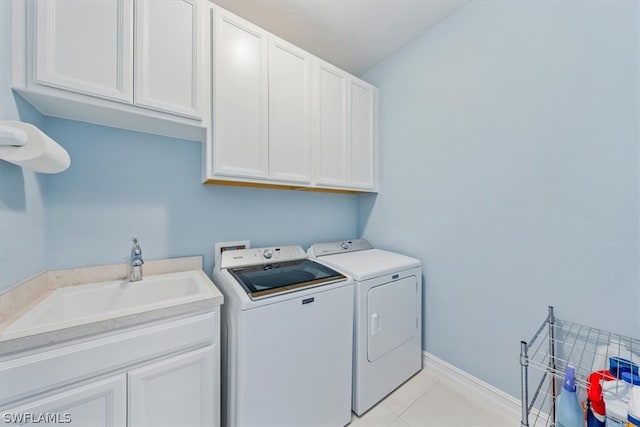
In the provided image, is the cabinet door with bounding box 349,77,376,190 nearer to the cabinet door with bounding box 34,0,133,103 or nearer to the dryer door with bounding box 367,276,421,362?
the dryer door with bounding box 367,276,421,362

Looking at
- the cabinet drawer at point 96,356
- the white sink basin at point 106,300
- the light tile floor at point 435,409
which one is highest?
the white sink basin at point 106,300

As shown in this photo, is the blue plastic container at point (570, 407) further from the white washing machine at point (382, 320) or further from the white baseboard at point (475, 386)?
the white washing machine at point (382, 320)

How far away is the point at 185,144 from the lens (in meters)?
1.65

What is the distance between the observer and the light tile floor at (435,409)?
147cm

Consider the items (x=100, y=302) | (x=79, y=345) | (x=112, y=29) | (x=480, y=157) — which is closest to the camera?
(x=79, y=345)

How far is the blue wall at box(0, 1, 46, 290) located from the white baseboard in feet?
8.18

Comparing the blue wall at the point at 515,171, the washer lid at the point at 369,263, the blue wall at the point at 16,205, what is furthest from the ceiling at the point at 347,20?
the washer lid at the point at 369,263

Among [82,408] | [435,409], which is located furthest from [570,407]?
[82,408]

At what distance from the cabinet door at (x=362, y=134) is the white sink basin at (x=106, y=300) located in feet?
4.69

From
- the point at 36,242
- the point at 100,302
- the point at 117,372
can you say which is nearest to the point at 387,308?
the point at 117,372

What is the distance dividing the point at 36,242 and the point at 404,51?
2756 mm

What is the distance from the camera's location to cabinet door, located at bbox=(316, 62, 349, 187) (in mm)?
1891

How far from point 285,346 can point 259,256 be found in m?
0.66

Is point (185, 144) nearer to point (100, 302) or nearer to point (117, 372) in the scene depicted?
point (100, 302)
